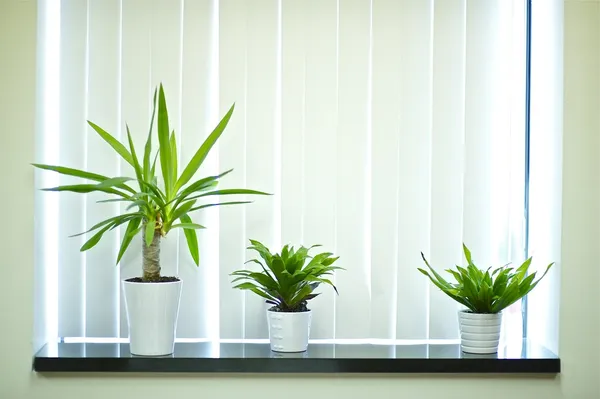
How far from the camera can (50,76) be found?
242cm

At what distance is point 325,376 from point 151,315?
55 cm

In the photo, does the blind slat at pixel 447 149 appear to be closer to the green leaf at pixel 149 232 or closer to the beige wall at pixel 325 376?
the beige wall at pixel 325 376

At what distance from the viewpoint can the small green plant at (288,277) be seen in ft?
7.39

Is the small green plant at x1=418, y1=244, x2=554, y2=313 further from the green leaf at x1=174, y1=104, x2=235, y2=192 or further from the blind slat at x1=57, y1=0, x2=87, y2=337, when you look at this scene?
the blind slat at x1=57, y1=0, x2=87, y2=337

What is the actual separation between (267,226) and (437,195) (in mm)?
576

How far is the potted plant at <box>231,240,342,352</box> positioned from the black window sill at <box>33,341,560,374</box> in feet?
0.16

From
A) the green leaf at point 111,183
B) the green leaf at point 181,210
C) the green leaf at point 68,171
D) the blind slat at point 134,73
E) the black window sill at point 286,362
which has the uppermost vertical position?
the blind slat at point 134,73

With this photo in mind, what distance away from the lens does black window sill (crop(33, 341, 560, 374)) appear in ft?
7.22

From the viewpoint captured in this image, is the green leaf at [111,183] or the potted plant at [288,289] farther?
the potted plant at [288,289]

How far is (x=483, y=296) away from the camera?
2.30 metres

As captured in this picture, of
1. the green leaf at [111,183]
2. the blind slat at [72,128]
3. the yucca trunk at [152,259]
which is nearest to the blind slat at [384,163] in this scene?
the yucca trunk at [152,259]

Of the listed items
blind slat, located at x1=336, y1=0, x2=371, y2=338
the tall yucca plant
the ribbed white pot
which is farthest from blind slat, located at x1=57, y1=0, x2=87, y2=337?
the ribbed white pot

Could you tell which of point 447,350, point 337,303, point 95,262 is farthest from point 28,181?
point 447,350

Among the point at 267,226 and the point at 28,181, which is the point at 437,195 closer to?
the point at 267,226
